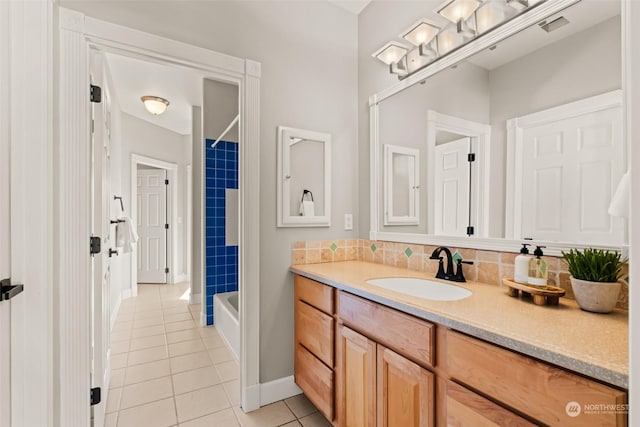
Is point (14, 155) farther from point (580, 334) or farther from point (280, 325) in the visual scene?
point (580, 334)

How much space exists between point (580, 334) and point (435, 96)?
1418 millimetres

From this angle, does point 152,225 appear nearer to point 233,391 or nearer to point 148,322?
point 148,322

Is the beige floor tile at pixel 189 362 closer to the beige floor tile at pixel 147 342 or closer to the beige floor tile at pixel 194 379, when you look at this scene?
the beige floor tile at pixel 194 379

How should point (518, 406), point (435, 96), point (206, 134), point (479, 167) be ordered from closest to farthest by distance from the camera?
point (518, 406) → point (479, 167) → point (435, 96) → point (206, 134)

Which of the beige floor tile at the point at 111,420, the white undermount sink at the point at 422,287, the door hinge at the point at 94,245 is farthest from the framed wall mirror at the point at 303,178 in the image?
the beige floor tile at the point at 111,420

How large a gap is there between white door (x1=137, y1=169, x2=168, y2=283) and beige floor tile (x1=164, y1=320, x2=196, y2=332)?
7.64 ft

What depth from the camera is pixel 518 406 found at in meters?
0.79

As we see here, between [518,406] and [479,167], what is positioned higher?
[479,167]

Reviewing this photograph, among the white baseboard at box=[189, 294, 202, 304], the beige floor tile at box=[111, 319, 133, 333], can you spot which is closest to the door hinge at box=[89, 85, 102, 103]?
the beige floor tile at box=[111, 319, 133, 333]

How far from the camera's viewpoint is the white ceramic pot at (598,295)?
98 cm

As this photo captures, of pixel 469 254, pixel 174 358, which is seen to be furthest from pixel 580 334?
pixel 174 358

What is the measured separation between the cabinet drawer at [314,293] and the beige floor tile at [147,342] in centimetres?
175

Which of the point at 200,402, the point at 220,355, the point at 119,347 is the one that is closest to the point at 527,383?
the point at 200,402
